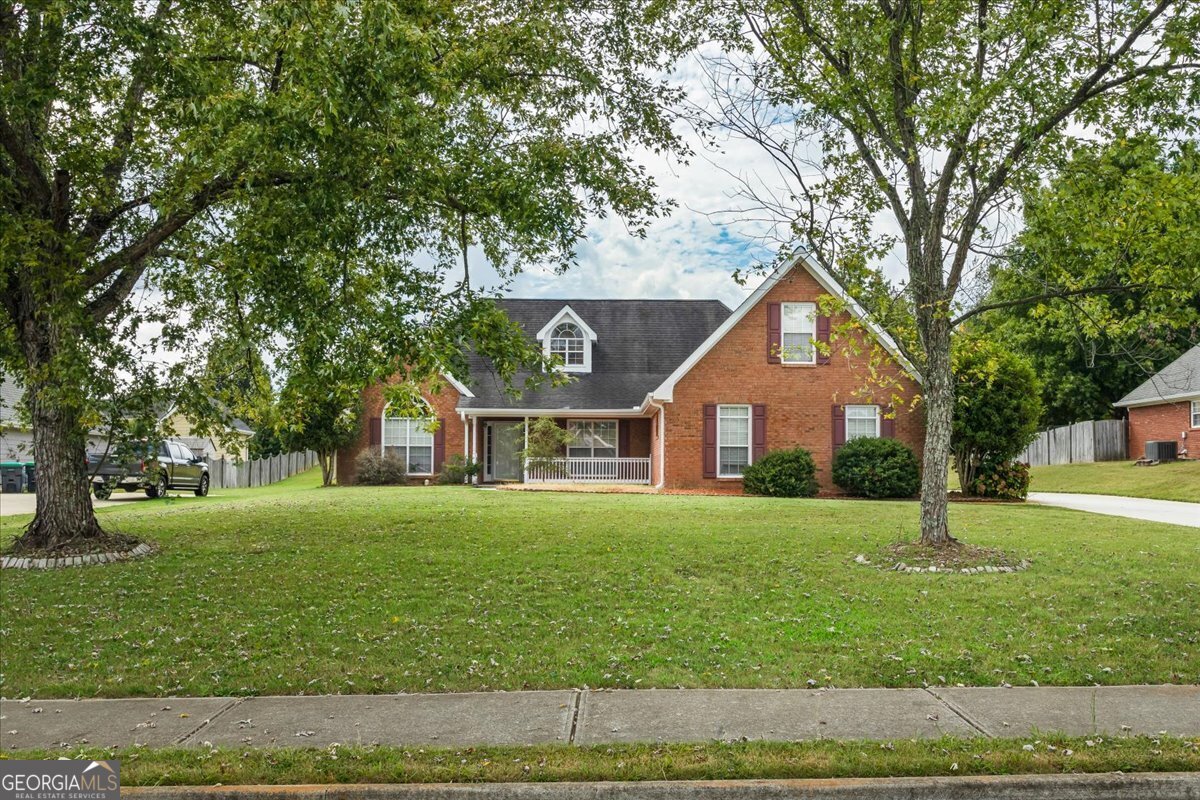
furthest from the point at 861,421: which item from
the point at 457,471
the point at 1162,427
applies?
the point at 1162,427

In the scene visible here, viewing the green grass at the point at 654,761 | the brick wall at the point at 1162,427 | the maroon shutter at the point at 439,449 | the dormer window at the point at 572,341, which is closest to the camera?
the green grass at the point at 654,761

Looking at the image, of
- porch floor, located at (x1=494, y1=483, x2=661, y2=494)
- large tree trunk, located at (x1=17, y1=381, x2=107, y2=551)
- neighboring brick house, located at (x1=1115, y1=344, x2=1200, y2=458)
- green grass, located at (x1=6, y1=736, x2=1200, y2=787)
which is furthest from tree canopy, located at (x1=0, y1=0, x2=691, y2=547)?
neighboring brick house, located at (x1=1115, y1=344, x2=1200, y2=458)

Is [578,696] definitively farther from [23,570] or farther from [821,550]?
[23,570]

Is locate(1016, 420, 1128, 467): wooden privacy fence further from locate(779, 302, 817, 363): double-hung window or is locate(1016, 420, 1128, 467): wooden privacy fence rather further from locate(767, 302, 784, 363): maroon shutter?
locate(767, 302, 784, 363): maroon shutter

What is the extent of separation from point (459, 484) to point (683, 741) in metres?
23.6

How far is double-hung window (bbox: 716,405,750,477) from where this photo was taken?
24672 mm

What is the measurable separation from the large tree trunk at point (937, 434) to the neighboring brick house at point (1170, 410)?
23614 millimetres

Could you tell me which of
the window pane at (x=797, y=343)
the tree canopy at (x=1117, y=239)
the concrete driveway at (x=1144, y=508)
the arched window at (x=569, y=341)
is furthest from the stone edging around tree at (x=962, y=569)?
the arched window at (x=569, y=341)

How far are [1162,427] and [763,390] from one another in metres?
19.9

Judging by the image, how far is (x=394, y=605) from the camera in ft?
28.7

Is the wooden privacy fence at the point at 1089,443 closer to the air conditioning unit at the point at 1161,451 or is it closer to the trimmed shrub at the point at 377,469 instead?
the air conditioning unit at the point at 1161,451

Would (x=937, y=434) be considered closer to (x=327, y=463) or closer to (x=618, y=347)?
(x=618, y=347)

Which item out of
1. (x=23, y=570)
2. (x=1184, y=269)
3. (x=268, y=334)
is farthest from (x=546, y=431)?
(x=1184, y=269)

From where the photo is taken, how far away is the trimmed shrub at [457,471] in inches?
1106
